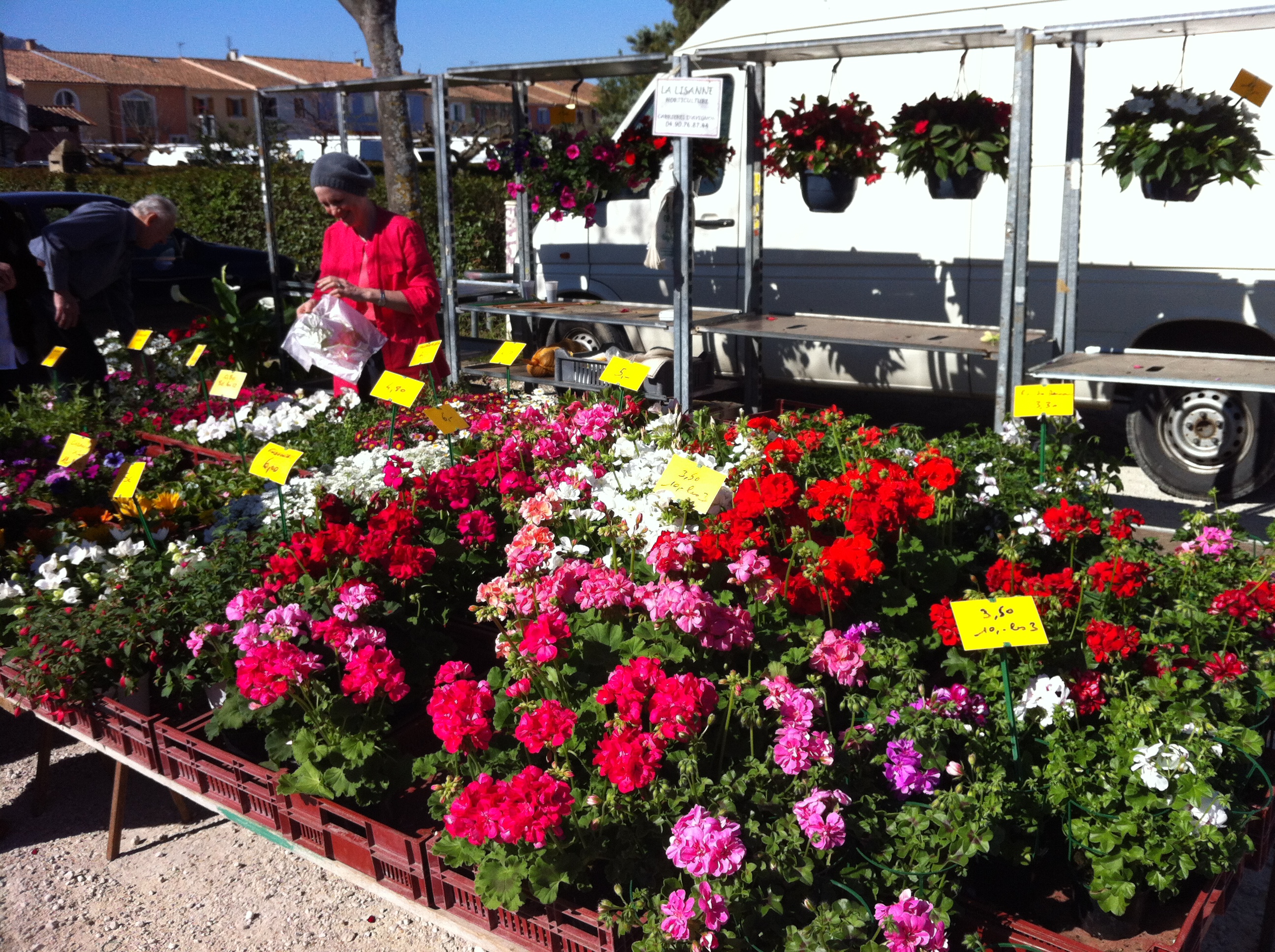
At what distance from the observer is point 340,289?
457 centimetres

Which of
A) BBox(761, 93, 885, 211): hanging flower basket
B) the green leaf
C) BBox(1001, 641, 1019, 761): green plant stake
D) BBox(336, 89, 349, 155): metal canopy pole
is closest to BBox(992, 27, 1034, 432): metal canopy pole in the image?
BBox(761, 93, 885, 211): hanging flower basket

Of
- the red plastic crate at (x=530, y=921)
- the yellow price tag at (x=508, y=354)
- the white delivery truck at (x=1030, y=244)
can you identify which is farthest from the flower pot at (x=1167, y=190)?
the red plastic crate at (x=530, y=921)

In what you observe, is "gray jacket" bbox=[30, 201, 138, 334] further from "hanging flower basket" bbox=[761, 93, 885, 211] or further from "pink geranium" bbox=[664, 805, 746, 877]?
"pink geranium" bbox=[664, 805, 746, 877]

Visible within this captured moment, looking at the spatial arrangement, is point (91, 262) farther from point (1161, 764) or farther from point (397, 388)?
point (1161, 764)

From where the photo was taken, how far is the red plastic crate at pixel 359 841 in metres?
2.18

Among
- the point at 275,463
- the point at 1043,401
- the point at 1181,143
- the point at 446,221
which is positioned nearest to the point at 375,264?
the point at 446,221

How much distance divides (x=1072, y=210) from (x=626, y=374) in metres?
2.40

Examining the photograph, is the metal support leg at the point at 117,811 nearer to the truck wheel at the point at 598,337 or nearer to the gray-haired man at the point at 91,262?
the gray-haired man at the point at 91,262

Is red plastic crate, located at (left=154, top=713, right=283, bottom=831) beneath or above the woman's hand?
beneath

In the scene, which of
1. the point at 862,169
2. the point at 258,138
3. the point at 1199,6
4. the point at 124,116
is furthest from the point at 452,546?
the point at 124,116

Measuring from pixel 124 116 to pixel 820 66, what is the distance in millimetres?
59575

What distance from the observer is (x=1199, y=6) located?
5621mm

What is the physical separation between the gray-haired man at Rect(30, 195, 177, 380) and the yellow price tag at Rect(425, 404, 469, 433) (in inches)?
99.3

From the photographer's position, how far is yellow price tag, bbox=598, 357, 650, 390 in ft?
11.8
